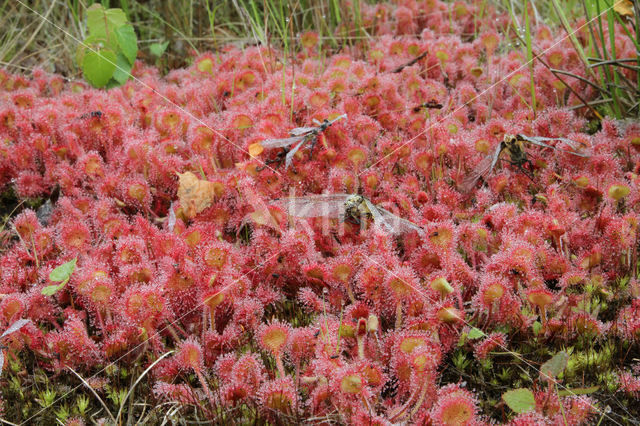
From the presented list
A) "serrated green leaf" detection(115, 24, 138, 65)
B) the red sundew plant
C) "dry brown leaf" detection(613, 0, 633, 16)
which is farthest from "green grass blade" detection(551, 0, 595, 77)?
"serrated green leaf" detection(115, 24, 138, 65)

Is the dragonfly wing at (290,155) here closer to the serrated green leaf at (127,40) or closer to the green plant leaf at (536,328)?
the green plant leaf at (536,328)

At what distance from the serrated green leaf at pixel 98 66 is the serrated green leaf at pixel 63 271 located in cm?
176

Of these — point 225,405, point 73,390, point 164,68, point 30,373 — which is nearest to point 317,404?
point 225,405

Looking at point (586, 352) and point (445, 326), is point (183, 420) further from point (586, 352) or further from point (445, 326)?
point (586, 352)

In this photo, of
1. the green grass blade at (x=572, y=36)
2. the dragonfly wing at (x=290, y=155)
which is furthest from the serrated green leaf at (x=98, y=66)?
the green grass blade at (x=572, y=36)

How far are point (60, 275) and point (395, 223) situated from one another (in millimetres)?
1365

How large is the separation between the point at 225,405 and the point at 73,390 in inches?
21.0

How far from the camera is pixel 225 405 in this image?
1.77 meters

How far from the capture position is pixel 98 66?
3.55m

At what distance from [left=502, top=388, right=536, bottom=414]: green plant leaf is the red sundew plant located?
0.03 m

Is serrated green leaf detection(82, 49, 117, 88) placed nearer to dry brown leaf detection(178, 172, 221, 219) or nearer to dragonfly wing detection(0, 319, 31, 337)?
dry brown leaf detection(178, 172, 221, 219)

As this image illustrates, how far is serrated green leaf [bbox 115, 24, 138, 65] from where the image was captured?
3721 millimetres

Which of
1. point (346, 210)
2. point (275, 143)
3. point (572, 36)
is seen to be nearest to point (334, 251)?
point (346, 210)

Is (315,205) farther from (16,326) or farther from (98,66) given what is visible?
(98,66)
